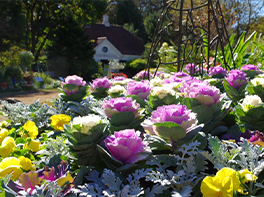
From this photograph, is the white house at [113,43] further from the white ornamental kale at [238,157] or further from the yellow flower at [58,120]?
the white ornamental kale at [238,157]

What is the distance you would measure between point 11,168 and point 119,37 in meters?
28.5

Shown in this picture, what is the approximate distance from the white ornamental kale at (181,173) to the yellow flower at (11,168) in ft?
1.76

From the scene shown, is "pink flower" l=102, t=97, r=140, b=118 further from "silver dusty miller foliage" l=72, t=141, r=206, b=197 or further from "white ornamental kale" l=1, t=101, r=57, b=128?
"white ornamental kale" l=1, t=101, r=57, b=128

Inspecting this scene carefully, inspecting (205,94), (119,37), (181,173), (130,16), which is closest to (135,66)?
(119,37)

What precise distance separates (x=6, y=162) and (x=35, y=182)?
29 centimetres

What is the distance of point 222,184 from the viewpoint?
671 millimetres

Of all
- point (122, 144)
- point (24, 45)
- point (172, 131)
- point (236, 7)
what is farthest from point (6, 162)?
point (236, 7)

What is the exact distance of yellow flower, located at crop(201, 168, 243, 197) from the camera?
663mm

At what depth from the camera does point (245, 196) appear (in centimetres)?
69

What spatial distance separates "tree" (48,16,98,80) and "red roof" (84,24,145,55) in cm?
756

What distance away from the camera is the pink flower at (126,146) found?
0.80 meters

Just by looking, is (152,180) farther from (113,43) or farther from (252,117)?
(113,43)

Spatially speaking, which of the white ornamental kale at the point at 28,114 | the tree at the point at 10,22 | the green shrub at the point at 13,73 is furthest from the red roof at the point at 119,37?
the white ornamental kale at the point at 28,114

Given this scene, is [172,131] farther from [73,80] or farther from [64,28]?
[64,28]
